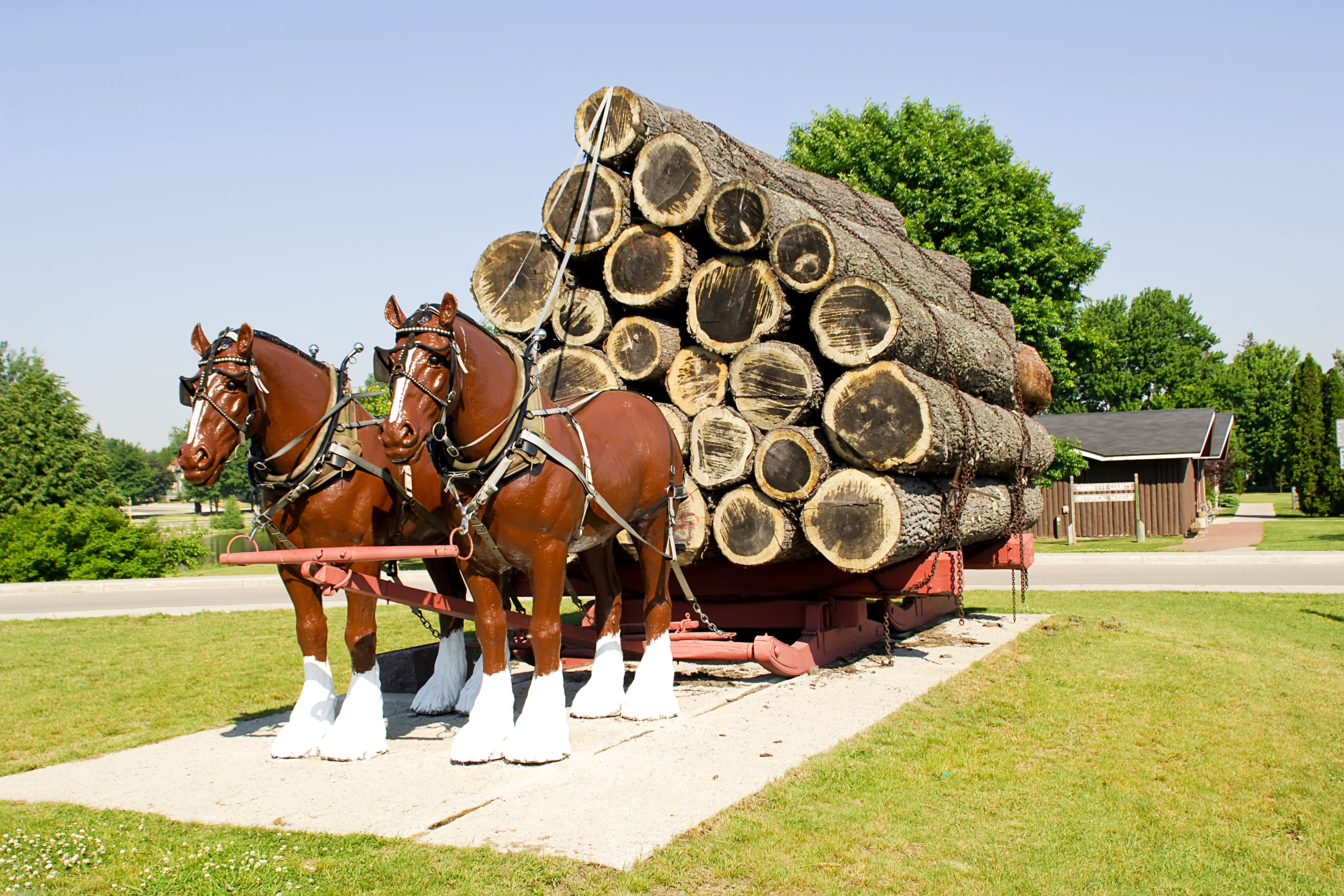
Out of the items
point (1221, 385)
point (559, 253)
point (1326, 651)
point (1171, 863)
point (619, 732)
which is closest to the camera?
point (1171, 863)

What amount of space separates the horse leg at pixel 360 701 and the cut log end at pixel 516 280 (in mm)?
2849

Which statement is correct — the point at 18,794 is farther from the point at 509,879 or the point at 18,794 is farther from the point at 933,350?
the point at 933,350

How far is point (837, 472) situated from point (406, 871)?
4057 mm

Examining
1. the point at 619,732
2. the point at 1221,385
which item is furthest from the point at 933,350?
the point at 1221,385

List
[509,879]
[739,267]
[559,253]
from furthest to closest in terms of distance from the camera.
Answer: [559,253]
[739,267]
[509,879]

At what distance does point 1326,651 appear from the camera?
30.1ft

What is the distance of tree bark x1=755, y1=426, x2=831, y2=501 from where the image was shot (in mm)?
6840

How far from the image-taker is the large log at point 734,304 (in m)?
7.10

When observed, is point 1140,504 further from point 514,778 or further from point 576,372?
point 514,778

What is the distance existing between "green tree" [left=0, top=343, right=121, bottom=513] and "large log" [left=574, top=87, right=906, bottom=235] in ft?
85.8

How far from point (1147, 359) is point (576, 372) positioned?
182 ft

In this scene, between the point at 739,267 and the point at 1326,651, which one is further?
the point at 1326,651

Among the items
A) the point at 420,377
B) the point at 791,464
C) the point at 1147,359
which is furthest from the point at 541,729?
the point at 1147,359

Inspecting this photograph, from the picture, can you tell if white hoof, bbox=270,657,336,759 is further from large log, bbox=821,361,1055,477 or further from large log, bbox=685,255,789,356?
large log, bbox=821,361,1055,477
